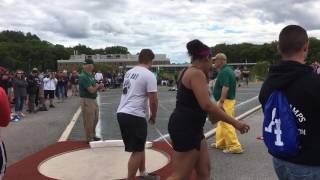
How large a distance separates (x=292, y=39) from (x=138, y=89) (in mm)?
3343

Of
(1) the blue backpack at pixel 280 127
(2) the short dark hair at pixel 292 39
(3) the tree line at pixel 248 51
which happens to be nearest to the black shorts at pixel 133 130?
(1) the blue backpack at pixel 280 127

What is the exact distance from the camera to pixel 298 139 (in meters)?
2.90

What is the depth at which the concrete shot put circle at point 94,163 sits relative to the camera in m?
7.28

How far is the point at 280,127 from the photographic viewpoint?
2.96 metres

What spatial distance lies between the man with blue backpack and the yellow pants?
5545 mm

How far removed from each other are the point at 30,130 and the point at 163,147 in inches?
217

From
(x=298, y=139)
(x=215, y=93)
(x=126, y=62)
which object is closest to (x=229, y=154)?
(x=215, y=93)

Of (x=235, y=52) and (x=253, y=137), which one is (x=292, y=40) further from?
(x=235, y=52)

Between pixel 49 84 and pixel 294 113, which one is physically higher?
pixel 294 113

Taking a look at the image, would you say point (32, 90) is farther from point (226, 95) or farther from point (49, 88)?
point (226, 95)

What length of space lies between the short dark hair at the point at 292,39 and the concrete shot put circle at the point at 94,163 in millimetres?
4495

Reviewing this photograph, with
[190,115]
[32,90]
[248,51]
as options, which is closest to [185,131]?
[190,115]

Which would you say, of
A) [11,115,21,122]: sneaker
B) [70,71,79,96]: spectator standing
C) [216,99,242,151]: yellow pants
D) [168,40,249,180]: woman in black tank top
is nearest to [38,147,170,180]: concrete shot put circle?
[216,99,242,151]: yellow pants

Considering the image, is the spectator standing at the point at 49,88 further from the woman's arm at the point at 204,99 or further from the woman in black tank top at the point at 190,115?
the woman's arm at the point at 204,99
